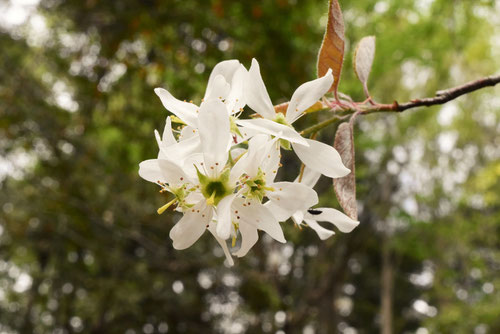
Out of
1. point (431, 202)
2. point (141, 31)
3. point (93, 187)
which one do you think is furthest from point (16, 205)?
point (431, 202)

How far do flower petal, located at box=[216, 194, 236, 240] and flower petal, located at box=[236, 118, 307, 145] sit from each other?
0.09 m

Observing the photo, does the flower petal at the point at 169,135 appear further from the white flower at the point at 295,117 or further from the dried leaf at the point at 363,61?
the dried leaf at the point at 363,61

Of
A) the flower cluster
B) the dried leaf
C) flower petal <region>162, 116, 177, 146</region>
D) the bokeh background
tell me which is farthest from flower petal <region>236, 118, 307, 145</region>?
the bokeh background

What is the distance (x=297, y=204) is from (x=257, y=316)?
6.06 meters

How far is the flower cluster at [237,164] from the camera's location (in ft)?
1.83

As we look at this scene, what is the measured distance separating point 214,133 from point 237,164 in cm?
5

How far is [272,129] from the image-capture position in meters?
0.56

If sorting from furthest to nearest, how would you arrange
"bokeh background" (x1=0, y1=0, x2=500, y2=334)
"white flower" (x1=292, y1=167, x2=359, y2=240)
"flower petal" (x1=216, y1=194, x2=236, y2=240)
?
1. "bokeh background" (x1=0, y1=0, x2=500, y2=334)
2. "white flower" (x1=292, y1=167, x2=359, y2=240)
3. "flower petal" (x1=216, y1=194, x2=236, y2=240)

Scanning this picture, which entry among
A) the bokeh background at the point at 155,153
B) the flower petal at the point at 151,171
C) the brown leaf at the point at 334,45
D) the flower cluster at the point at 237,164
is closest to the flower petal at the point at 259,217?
the flower cluster at the point at 237,164

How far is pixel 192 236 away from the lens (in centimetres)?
61

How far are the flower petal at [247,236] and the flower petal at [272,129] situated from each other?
129 mm

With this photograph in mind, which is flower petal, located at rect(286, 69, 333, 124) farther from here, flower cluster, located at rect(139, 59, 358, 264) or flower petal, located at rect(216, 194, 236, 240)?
flower petal, located at rect(216, 194, 236, 240)

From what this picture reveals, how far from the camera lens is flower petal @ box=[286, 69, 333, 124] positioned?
60cm

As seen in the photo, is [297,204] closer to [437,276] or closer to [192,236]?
[192,236]
